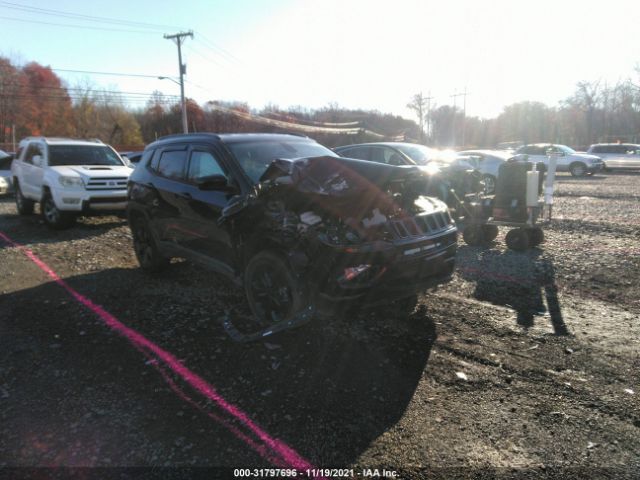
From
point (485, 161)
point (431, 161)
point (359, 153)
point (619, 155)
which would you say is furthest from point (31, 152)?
point (619, 155)

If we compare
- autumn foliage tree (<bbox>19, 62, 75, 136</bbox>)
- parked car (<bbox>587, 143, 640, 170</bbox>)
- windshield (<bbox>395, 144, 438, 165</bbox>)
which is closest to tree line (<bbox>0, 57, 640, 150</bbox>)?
autumn foliage tree (<bbox>19, 62, 75, 136</bbox>)

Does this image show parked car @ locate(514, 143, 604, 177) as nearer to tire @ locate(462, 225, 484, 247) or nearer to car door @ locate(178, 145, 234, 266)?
tire @ locate(462, 225, 484, 247)

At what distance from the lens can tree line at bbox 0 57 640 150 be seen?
50531 mm

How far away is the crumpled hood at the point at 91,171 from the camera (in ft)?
31.6

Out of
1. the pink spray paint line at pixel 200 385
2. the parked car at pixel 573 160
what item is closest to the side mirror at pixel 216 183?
the pink spray paint line at pixel 200 385

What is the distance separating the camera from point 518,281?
19.2 ft

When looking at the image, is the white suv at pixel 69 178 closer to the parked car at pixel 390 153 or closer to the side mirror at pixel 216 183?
the parked car at pixel 390 153

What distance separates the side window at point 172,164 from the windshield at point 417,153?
6820mm

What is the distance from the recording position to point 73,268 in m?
6.92

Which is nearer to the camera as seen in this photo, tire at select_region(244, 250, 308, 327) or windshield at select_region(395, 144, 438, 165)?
tire at select_region(244, 250, 308, 327)

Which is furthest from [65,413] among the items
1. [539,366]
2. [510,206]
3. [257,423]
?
[510,206]

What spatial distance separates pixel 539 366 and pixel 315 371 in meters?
1.78

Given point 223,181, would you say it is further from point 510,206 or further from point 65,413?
point 510,206

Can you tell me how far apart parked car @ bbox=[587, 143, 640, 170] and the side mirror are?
27269mm
